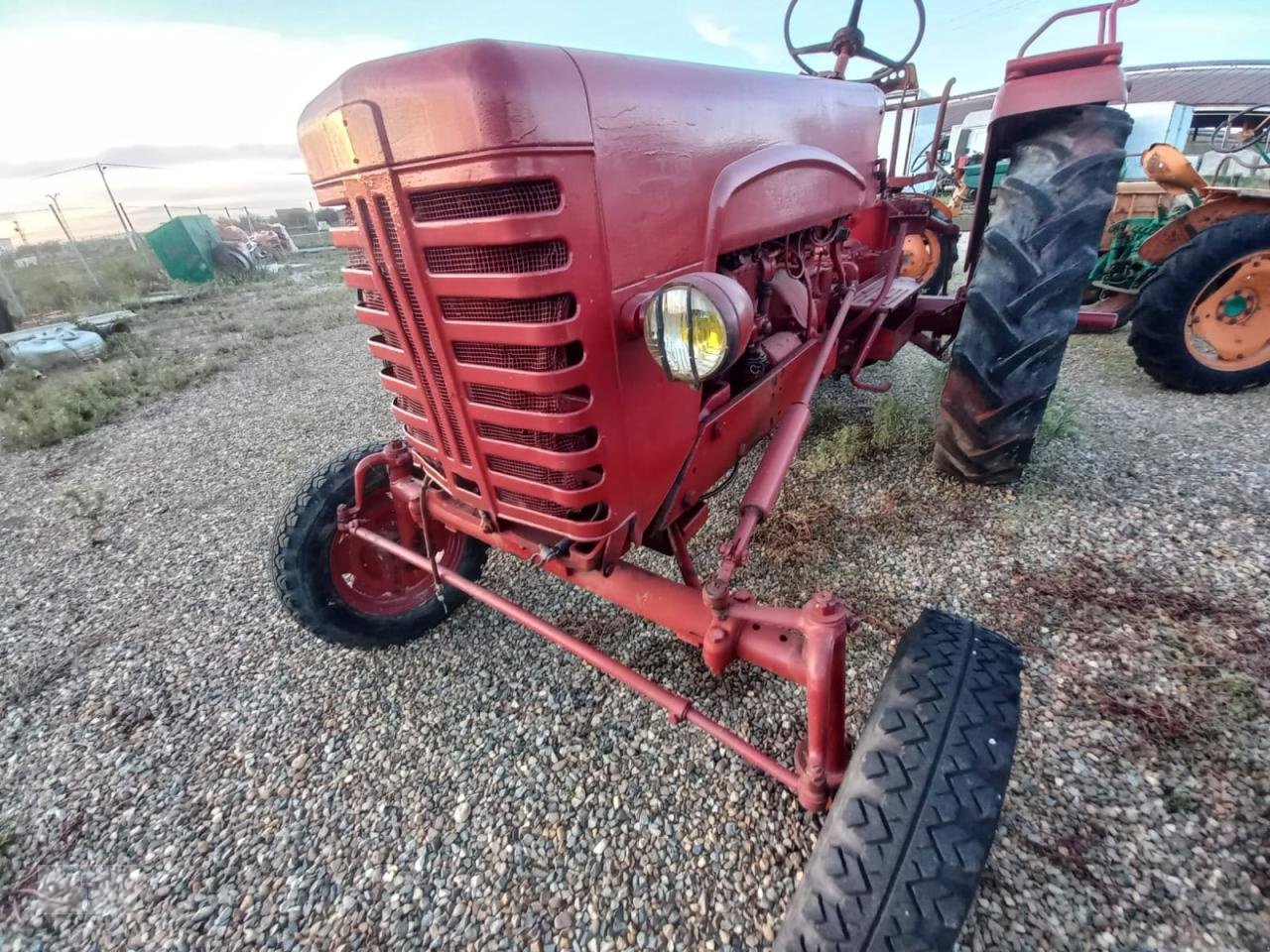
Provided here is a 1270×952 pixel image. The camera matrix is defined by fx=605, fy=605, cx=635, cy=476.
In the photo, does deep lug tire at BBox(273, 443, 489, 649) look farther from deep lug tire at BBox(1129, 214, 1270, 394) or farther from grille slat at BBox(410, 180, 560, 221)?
deep lug tire at BBox(1129, 214, 1270, 394)

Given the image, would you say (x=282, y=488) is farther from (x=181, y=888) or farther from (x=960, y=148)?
(x=960, y=148)

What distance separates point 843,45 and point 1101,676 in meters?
2.90

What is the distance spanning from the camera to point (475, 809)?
5.82 feet

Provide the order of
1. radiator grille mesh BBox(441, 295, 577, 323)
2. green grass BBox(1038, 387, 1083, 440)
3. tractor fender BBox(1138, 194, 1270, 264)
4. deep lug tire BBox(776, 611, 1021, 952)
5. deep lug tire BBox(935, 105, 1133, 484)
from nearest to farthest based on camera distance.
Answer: deep lug tire BBox(776, 611, 1021, 952) → radiator grille mesh BBox(441, 295, 577, 323) → deep lug tire BBox(935, 105, 1133, 484) → green grass BBox(1038, 387, 1083, 440) → tractor fender BBox(1138, 194, 1270, 264)

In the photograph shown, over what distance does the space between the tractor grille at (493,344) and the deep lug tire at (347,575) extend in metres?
0.84

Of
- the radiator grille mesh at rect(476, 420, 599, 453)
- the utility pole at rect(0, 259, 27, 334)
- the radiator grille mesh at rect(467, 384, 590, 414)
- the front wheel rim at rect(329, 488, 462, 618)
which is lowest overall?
the utility pole at rect(0, 259, 27, 334)

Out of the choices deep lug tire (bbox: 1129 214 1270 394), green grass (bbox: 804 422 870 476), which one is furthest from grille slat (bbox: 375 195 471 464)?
deep lug tire (bbox: 1129 214 1270 394)

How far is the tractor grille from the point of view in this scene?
1.10 metres

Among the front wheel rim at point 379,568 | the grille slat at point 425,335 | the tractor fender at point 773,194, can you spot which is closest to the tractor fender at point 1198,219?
the tractor fender at point 773,194

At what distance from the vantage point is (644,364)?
4.38 ft

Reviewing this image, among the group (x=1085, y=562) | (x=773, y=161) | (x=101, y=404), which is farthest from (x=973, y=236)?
(x=101, y=404)

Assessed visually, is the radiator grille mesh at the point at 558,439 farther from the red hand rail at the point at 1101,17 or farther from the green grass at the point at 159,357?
the green grass at the point at 159,357

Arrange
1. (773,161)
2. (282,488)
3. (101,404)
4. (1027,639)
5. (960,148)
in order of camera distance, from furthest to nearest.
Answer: (960,148), (101,404), (282,488), (1027,639), (773,161)

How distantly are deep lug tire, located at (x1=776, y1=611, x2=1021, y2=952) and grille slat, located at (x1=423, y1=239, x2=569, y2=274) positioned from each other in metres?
1.07
